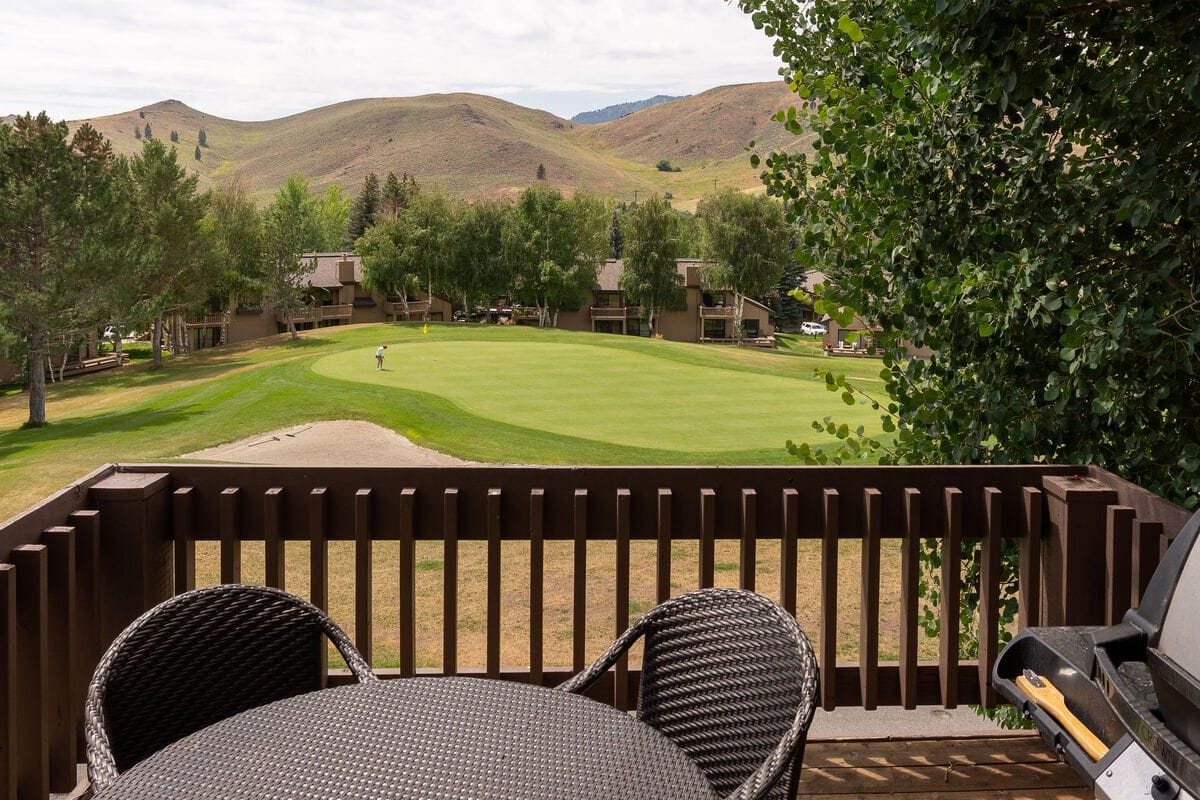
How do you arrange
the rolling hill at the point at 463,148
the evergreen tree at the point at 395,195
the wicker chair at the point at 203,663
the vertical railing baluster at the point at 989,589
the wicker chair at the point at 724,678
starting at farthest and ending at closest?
the rolling hill at the point at 463,148, the evergreen tree at the point at 395,195, the vertical railing baluster at the point at 989,589, the wicker chair at the point at 203,663, the wicker chair at the point at 724,678

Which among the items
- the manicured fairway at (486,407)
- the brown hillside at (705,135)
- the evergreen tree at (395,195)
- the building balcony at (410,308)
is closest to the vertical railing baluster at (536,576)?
the manicured fairway at (486,407)

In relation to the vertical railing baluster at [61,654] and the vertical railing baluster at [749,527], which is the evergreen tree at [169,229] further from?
the vertical railing baluster at [749,527]

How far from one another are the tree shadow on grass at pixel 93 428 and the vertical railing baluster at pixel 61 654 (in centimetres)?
2352

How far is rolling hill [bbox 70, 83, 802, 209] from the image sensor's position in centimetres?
15188

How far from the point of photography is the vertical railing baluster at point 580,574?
2783 millimetres

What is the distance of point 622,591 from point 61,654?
1.38m

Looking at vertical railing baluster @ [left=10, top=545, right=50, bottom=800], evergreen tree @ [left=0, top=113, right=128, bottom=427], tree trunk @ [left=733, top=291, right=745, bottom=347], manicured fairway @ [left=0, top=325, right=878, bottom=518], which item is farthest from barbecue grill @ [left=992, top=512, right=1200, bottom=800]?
tree trunk @ [left=733, top=291, right=745, bottom=347]

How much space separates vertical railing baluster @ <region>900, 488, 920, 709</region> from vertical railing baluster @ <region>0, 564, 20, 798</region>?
217 centimetres

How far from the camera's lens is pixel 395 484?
2.80 m

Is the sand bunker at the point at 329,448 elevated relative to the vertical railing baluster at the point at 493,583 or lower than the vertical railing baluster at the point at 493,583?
lower

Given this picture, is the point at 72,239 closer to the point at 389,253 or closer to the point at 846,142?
the point at 389,253

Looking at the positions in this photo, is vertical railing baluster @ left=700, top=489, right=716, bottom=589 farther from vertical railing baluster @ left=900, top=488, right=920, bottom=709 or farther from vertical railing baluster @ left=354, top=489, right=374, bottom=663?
vertical railing baluster @ left=354, top=489, right=374, bottom=663

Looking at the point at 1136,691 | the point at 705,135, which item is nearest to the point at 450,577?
the point at 1136,691

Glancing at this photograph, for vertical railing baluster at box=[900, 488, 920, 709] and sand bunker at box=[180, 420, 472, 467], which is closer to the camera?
vertical railing baluster at box=[900, 488, 920, 709]
